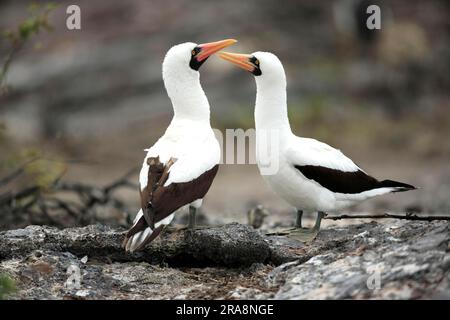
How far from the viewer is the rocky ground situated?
6.27m

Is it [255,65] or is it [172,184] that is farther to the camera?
[255,65]

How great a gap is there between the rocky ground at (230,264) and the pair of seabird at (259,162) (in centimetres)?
38

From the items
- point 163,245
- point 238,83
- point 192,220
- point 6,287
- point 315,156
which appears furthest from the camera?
point 238,83

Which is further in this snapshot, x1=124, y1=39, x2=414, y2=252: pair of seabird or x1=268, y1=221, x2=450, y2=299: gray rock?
x1=124, y1=39, x2=414, y2=252: pair of seabird

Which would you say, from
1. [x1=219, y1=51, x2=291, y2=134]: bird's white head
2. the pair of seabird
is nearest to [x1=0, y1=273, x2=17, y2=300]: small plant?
the pair of seabird

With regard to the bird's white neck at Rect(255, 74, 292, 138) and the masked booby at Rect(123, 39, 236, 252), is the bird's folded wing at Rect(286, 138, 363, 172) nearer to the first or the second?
the bird's white neck at Rect(255, 74, 292, 138)

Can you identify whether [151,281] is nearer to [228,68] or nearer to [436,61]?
[228,68]

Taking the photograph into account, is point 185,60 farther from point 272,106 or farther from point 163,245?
point 163,245

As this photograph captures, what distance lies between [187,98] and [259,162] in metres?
0.89

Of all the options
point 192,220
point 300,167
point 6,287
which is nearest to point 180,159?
point 192,220

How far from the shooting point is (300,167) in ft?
26.8

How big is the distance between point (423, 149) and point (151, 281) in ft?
47.5

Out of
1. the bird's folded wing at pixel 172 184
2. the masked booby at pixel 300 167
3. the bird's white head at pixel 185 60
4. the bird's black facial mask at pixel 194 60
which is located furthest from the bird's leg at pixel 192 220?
the bird's black facial mask at pixel 194 60

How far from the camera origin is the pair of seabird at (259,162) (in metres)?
7.61
